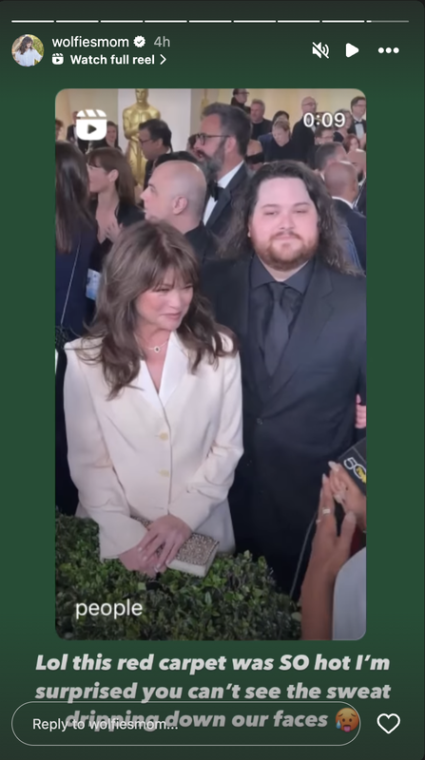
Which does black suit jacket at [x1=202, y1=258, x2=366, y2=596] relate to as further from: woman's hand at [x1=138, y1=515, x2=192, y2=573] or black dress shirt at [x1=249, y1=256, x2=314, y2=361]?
woman's hand at [x1=138, y1=515, x2=192, y2=573]

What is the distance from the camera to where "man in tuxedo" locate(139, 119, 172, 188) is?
217 centimetres

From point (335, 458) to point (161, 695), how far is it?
0.73 m

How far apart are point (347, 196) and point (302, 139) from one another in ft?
0.58

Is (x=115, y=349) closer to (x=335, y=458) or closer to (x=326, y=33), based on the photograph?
(x=335, y=458)

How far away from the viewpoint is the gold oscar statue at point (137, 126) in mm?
2168

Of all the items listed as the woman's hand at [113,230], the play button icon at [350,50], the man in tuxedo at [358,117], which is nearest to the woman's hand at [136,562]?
the woman's hand at [113,230]

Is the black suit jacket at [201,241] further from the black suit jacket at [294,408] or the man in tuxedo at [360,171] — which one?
the man in tuxedo at [360,171]

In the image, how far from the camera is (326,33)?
2.18m

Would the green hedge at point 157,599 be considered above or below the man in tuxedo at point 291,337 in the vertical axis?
below

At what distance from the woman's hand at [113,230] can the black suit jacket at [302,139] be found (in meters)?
0.47

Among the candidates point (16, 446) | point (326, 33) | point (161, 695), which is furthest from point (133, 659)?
point (326, 33)

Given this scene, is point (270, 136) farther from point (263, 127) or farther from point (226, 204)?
point (226, 204)

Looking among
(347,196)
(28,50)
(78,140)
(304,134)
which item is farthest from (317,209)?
(28,50)

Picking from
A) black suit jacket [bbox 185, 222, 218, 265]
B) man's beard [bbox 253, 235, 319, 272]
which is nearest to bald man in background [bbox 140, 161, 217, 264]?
black suit jacket [bbox 185, 222, 218, 265]
